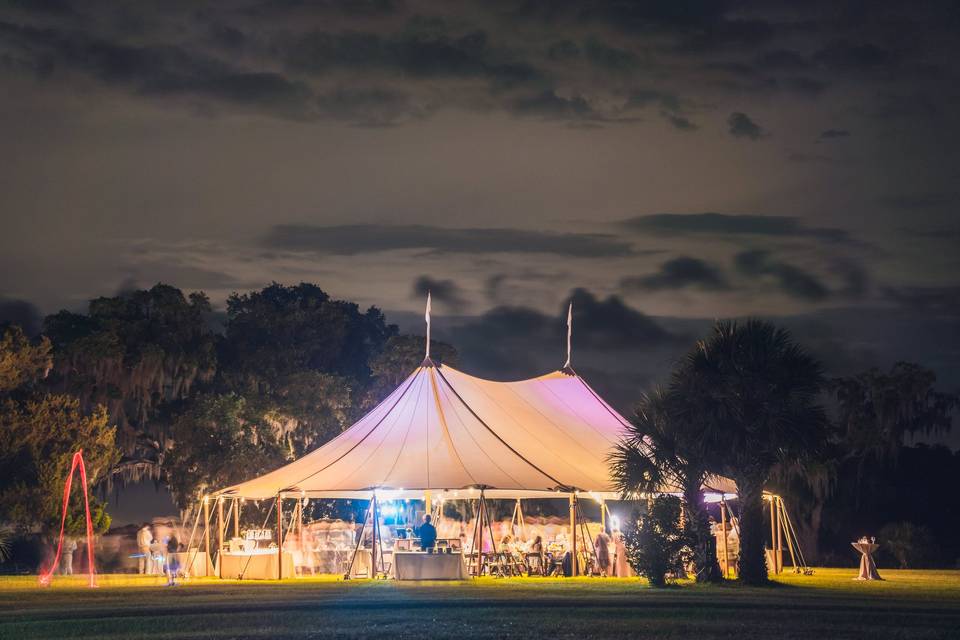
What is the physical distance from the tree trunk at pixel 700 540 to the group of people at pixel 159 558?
349 inches

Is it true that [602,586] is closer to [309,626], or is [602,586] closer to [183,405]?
[309,626]

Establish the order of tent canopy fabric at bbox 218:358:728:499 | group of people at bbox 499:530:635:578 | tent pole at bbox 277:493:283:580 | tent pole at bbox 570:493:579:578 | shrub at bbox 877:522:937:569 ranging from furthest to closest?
shrub at bbox 877:522:937:569 → group of people at bbox 499:530:635:578 → tent canopy fabric at bbox 218:358:728:499 → tent pole at bbox 277:493:283:580 → tent pole at bbox 570:493:579:578

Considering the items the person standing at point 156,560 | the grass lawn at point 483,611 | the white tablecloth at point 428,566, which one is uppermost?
the person standing at point 156,560

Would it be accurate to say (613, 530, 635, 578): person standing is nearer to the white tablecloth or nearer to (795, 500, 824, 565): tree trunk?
the white tablecloth

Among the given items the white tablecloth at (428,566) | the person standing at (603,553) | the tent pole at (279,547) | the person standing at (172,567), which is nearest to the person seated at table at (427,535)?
the white tablecloth at (428,566)

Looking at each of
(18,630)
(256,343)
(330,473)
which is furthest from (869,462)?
(18,630)

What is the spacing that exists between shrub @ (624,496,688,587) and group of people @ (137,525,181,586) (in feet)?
26.1

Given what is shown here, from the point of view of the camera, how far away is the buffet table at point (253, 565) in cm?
2716

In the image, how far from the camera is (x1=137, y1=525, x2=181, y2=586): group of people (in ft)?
82.9

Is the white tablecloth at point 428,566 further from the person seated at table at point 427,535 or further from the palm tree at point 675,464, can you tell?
the palm tree at point 675,464

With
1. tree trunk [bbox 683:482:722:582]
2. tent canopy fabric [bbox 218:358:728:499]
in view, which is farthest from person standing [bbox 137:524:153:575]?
tree trunk [bbox 683:482:722:582]

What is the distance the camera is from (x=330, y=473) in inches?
A: 1093

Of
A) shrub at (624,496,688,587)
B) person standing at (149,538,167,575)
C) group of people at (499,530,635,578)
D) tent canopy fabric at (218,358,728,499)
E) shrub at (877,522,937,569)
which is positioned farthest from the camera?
shrub at (877,522,937,569)

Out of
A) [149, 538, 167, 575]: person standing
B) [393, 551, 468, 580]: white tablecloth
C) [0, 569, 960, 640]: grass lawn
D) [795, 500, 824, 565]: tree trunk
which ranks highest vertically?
[795, 500, 824, 565]: tree trunk
